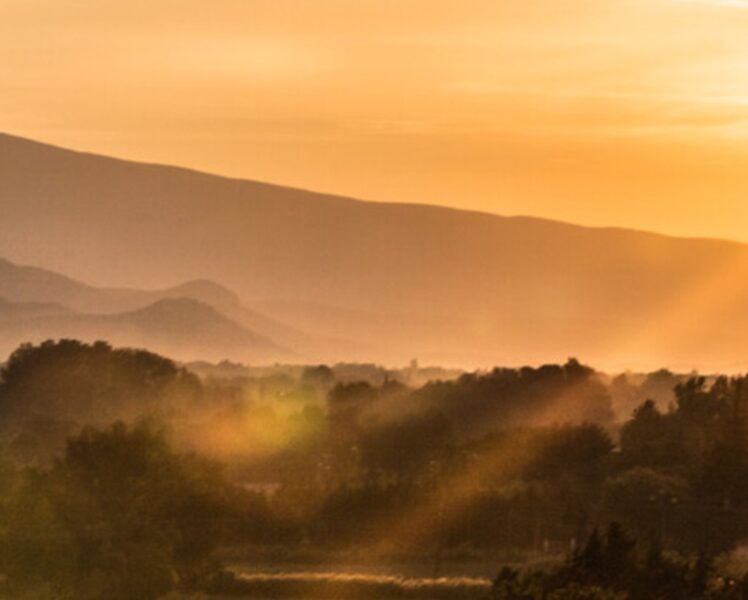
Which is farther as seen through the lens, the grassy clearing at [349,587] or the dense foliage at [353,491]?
the dense foliage at [353,491]

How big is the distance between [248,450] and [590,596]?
72885 millimetres

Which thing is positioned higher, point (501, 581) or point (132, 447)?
point (132, 447)

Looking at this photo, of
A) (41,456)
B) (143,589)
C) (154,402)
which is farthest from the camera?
(154,402)

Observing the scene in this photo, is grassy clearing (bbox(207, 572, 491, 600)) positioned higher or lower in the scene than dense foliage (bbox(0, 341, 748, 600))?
lower

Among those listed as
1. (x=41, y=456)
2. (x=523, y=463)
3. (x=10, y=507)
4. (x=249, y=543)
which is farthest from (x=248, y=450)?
(x=10, y=507)

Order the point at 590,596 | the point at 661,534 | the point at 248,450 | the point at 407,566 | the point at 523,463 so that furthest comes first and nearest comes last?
the point at 248,450 < the point at 523,463 < the point at 661,534 < the point at 407,566 < the point at 590,596

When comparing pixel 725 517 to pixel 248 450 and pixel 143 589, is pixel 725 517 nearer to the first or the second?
pixel 143 589

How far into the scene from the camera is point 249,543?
241 feet

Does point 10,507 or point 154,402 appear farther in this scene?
point 154,402

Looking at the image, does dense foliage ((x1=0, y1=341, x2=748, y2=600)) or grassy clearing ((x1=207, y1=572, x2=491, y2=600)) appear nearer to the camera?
grassy clearing ((x1=207, y1=572, x2=491, y2=600))

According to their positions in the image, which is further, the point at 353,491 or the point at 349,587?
the point at 353,491

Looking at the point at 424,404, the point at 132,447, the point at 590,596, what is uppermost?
the point at 424,404

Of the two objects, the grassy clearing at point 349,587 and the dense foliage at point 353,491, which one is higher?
the dense foliage at point 353,491

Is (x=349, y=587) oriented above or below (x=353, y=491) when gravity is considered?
below
